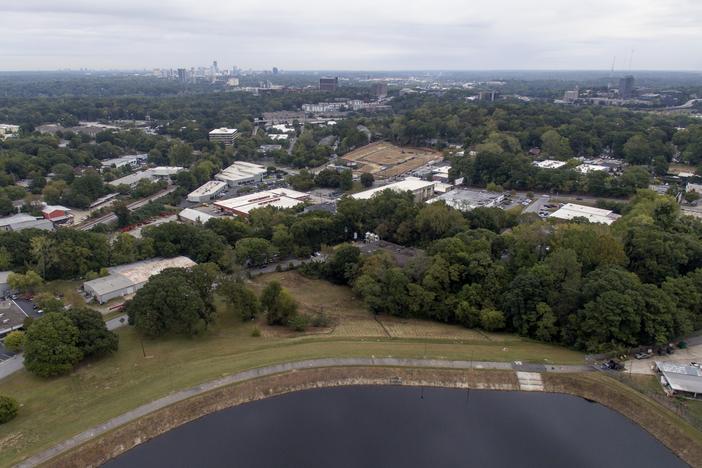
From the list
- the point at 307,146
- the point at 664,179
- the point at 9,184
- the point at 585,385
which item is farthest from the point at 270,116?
the point at 585,385

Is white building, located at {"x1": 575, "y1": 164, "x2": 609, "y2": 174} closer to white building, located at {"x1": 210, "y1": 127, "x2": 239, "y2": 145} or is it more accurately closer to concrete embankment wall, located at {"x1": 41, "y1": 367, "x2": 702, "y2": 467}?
concrete embankment wall, located at {"x1": 41, "y1": 367, "x2": 702, "y2": 467}

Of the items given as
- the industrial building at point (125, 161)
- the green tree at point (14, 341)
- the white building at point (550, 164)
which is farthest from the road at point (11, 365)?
the white building at point (550, 164)

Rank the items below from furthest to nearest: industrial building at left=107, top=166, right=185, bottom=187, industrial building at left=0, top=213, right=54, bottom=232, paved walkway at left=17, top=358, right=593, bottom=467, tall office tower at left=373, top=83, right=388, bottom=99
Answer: tall office tower at left=373, top=83, right=388, bottom=99 < industrial building at left=107, top=166, right=185, bottom=187 < industrial building at left=0, top=213, right=54, bottom=232 < paved walkway at left=17, top=358, right=593, bottom=467

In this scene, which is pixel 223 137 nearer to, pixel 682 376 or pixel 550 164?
pixel 550 164

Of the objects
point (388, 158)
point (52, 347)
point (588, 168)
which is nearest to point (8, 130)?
point (388, 158)

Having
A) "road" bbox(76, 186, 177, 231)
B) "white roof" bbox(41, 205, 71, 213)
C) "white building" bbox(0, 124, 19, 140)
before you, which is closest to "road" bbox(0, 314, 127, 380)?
"road" bbox(76, 186, 177, 231)

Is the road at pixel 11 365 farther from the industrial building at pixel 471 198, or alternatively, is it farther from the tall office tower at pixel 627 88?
the tall office tower at pixel 627 88
